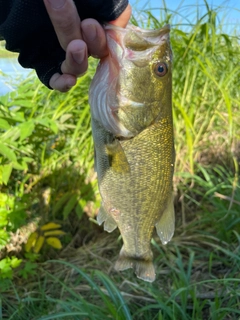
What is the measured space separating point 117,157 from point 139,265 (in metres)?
0.46

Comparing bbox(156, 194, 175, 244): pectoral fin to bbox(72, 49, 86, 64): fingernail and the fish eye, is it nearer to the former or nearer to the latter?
the fish eye

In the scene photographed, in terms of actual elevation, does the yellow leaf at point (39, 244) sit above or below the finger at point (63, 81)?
below

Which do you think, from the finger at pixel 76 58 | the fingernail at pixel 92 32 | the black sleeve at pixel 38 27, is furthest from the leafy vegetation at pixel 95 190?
the fingernail at pixel 92 32

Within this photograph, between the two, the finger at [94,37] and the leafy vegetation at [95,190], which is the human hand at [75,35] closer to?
the finger at [94,37]

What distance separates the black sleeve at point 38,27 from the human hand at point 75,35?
1.9 inches

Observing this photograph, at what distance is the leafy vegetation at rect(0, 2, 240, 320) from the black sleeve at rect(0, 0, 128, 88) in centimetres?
96

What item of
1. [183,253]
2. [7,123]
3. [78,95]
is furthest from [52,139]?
[183,253]

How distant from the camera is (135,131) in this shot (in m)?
1.42

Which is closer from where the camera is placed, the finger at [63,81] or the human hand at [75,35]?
the human hand at [75,35]

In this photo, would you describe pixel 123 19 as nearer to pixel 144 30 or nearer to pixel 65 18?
pixel 144 30

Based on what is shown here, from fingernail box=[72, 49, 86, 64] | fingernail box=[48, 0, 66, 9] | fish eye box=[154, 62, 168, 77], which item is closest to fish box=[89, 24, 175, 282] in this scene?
fish eye box=[154, 62, 168, 77]

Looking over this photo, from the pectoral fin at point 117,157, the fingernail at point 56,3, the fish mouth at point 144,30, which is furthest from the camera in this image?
the pectoral fin at point 117,157

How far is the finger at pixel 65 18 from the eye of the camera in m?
1.04

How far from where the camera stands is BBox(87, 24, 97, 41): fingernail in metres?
1.14
